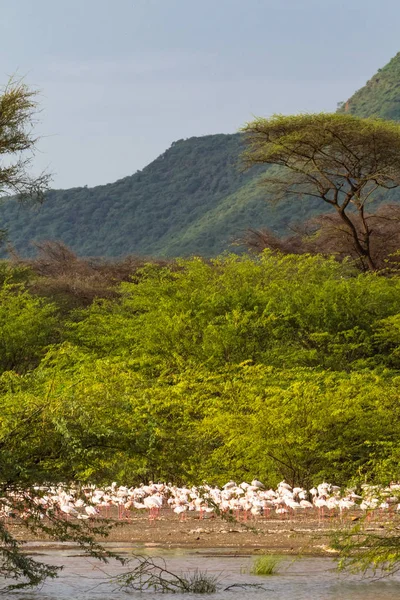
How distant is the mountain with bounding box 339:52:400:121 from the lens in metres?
93.9

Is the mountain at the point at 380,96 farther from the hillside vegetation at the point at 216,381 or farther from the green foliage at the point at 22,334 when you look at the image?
the green foliage at the point at 22,334

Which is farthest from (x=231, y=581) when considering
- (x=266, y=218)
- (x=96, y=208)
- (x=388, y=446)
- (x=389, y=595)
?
(x=96, y=208)

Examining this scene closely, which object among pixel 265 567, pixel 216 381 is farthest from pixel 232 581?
pixel 216 381

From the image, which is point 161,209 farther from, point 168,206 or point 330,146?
point 330,146

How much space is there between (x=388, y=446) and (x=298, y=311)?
31.5ft

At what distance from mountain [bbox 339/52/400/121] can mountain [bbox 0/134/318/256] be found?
1070 centimetres

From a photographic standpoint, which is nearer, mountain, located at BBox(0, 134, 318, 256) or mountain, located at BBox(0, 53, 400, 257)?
mountain, located at BBox(0, 134, 318, 256)

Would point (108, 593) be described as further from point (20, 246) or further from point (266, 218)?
point (20, 246)

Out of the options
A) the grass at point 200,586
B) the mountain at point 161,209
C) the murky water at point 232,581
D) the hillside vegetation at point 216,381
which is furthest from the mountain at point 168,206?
the grass at point 200,586

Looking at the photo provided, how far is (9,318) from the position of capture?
32.1m

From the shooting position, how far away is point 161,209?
324ft

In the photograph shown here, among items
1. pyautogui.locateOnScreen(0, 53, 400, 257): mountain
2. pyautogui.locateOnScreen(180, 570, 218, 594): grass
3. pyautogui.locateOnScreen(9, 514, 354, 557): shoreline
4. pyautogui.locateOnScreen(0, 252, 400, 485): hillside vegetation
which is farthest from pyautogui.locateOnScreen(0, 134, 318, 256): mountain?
pyautogui.locateOnScreen(180, 570, 218, 594): grass

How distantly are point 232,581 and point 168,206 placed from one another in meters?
87.0

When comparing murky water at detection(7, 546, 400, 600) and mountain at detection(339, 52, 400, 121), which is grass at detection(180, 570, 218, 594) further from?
mountain at detection(339, 52, 400, 121)
